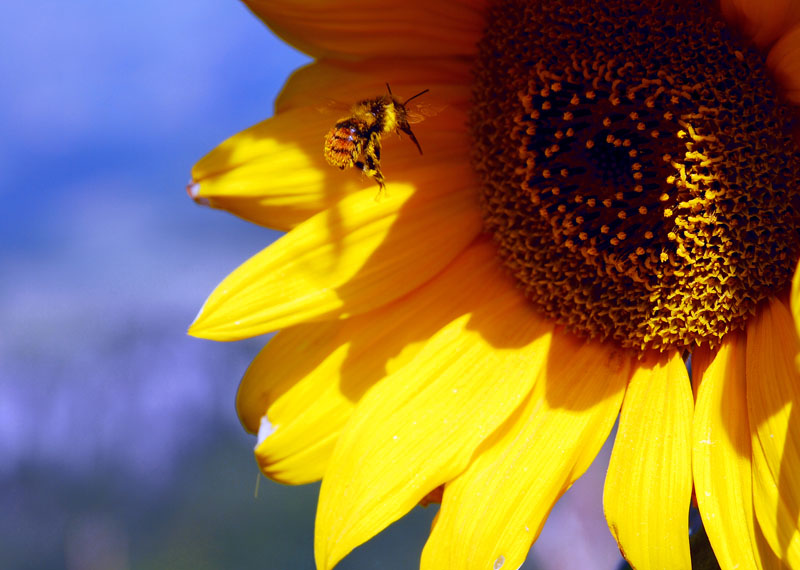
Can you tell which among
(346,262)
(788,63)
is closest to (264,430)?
(346,262)

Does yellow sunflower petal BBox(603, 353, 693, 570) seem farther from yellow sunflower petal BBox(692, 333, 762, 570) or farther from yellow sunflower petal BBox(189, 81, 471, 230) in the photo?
yellow sunflower petal BBox(189, 81, 471, 230)

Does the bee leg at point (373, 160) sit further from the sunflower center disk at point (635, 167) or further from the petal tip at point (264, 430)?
the petal tip at point (264, 430)

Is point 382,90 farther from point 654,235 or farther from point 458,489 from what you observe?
point 458,489

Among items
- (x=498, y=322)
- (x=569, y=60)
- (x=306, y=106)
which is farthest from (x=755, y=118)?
(x=306, y=106)

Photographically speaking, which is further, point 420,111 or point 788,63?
point 420,111

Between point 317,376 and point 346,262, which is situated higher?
point 346,262

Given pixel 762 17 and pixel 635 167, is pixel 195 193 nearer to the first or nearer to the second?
pixel 635 167
